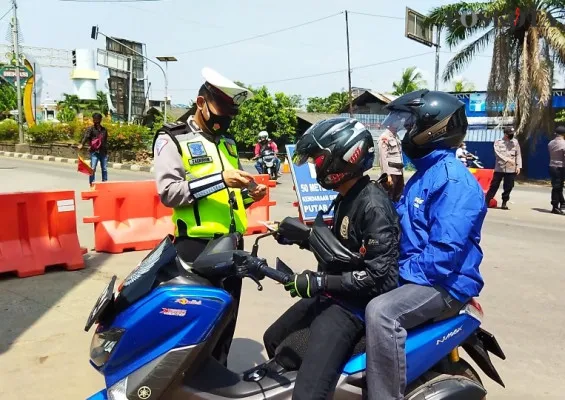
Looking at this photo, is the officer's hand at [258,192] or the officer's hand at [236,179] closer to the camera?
the officer's hand at [236,179]

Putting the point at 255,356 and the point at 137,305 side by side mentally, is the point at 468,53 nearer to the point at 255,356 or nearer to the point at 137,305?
the point at 255,356

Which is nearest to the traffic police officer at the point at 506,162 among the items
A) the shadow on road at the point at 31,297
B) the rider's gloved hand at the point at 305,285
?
the shadow on road at the point at 31,297

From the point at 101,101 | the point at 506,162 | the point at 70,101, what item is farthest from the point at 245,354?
the point at 70,101

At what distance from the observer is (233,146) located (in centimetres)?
319

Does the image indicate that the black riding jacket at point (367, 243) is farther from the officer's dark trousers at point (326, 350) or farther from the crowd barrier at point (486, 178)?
the crowd barrier at point (486, 178)

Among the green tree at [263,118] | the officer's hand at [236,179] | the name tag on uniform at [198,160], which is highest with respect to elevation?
the green tree at [263,118]

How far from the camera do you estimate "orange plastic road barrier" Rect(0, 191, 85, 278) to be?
562 cm

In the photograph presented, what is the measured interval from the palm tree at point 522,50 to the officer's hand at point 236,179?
18846 millimetres

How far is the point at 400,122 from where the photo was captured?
101 inches

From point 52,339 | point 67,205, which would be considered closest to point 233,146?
point 52,339

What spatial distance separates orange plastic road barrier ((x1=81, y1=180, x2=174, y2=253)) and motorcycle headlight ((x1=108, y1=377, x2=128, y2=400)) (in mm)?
4751

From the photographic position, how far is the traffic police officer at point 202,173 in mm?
2770

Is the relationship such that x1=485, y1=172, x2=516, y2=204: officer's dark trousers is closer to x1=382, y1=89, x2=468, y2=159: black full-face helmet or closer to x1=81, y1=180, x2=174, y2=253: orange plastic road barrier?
x1=81, y1=180, x2=174, y2=253: orange plastic road barrier

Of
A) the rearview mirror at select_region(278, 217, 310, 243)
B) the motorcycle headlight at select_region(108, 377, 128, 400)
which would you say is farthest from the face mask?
the motorcycle headlight at select_region(108, 377, 128, 400)
